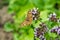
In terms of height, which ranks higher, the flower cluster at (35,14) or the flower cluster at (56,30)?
the flower cluster at (35,14)

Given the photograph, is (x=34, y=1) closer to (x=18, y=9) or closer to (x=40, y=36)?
(x=18, y=9)

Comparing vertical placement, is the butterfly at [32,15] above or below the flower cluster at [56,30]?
above

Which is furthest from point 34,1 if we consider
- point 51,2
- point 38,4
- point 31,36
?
point 31,36

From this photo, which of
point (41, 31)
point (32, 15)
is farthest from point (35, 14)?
point (41, 31)

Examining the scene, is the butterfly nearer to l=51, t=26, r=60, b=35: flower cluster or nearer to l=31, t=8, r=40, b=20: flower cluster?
l=31, t=8, r=40, b=20: flower cluster

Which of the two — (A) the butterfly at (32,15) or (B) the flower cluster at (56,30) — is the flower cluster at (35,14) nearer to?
(A) the butterfly at (32,15)

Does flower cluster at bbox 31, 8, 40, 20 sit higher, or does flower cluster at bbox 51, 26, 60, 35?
flower cluster at bbox 31, 8, 40, 20

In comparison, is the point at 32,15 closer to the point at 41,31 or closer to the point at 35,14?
the point at 35,14

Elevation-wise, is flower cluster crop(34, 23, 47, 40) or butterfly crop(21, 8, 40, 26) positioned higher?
butterfly crop(21, 8, 40, 26)

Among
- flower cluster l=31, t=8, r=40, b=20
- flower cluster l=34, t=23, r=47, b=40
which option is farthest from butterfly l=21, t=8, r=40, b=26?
flower cluster l=34, t=23, r=47, b=40

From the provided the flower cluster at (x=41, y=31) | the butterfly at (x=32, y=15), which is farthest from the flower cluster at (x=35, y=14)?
the flower cluster at (x=41, y=31)

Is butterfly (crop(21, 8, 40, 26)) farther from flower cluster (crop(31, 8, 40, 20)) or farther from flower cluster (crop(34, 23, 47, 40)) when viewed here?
flower cluster (crop(34, 23, 47, 40))
